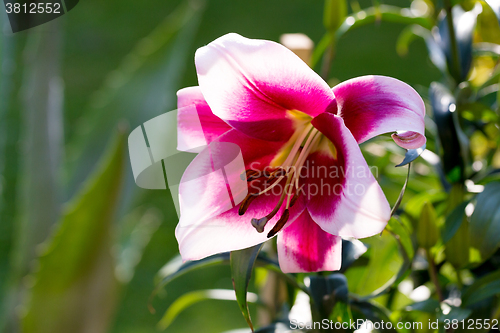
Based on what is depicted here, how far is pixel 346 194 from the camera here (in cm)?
21

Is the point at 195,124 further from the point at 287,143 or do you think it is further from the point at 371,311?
the point at 371,311

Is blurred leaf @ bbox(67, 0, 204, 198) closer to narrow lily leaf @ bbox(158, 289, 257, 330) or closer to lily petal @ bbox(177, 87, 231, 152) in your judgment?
narrow lily leaf @ bbox(158, 289, 257, 330)

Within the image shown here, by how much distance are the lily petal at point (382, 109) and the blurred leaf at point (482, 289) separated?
0.16 metres

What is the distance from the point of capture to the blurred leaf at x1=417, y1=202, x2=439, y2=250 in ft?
1.00

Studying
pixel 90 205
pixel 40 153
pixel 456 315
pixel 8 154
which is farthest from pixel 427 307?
pixel 8 154

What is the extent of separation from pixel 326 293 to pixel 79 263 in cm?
50

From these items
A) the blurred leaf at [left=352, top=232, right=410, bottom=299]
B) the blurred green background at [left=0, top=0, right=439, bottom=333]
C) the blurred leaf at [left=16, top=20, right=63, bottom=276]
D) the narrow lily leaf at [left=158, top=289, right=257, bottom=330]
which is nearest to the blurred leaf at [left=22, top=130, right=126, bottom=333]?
the blurred green background at [left=0, top=0, right=439, bottom=333]

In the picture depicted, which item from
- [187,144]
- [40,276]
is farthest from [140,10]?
[187,144]

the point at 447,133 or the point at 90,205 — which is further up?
the point at 447,133

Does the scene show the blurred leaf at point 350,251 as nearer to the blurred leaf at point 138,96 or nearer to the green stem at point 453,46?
the green stem at point 453,46

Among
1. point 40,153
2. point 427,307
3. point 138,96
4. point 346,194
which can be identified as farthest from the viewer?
point 138,96

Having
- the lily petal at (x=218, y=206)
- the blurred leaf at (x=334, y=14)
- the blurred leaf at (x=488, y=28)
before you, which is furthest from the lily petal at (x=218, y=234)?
the blurred leaf at (x=488, y=28)

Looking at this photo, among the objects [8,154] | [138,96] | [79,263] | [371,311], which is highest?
[371,311]

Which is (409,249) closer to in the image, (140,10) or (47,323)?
(47,323)
